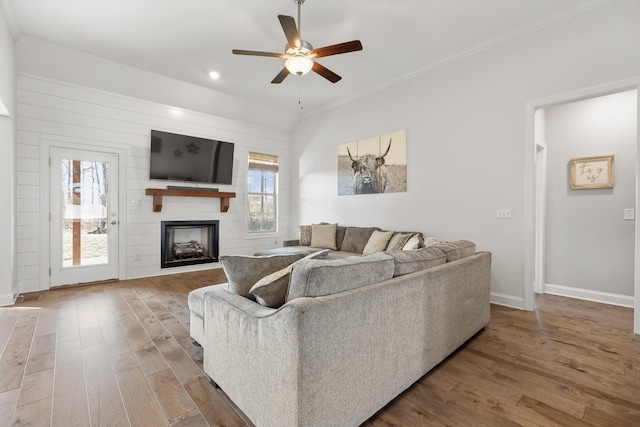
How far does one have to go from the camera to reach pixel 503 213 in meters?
3.47

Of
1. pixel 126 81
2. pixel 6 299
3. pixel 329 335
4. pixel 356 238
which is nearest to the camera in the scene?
pixel 329 335

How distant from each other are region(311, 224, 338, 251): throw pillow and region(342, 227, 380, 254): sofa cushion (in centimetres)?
21

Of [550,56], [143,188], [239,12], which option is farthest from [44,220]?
[550,56]

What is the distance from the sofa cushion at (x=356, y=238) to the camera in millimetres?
4660

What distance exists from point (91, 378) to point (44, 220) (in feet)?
10.2

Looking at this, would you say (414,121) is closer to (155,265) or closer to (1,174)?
(155,265)

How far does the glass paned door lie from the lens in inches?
→ 160

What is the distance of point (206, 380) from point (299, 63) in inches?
109

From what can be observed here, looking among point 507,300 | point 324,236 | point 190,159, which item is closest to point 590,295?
point 507,300

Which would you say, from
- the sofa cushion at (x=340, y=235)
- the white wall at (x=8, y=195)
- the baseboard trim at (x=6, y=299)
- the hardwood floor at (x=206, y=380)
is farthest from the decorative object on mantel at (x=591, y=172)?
the baseboard trim at (x=6, y=299)

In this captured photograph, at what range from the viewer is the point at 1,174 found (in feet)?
10.8

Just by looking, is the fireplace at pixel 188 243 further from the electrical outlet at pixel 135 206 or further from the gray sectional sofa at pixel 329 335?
the gray sectional sofa at pixel 329 335

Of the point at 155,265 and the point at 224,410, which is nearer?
the point at 224,410

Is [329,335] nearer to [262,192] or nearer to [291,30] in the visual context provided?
[291,30]
